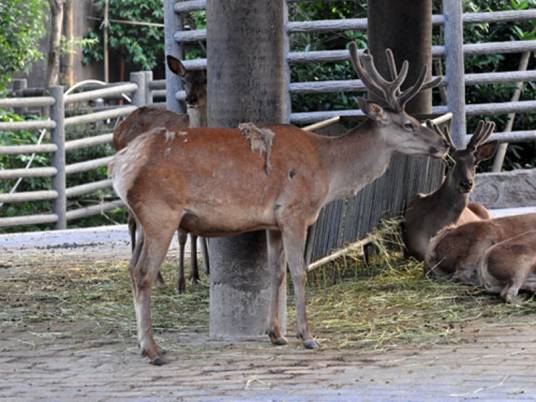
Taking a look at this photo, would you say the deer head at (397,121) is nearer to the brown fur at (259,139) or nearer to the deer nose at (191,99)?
the brown fur at (259,139)

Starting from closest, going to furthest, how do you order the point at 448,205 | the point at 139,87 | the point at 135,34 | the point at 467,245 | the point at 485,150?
1. the point at 467,245
2. the point at 485,150
3. the point at 448,205
4. the point at 139,87
5. the point at 135,34

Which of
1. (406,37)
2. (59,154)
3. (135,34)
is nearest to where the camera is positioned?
(406,37)

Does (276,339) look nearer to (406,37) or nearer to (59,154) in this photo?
(406,37)

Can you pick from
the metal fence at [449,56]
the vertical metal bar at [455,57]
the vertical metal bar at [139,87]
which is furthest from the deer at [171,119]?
the vertical metal bar at [139,87]

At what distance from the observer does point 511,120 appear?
16.3 meters

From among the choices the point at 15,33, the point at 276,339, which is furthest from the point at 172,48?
the point at 276,339

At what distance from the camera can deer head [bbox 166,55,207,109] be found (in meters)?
11.6

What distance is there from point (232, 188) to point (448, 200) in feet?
11.9

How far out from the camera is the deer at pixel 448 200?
37.4 ft

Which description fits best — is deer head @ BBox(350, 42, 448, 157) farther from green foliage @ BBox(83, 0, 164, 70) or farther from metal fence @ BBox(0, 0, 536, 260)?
green foliage @ BBox(83, 0, 164, 70)

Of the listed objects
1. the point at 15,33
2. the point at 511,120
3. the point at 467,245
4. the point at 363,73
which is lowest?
the point at 467,245

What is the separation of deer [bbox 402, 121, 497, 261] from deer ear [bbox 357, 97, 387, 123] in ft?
7.35

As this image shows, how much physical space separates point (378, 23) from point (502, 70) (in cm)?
477

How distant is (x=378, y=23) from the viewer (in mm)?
12703
